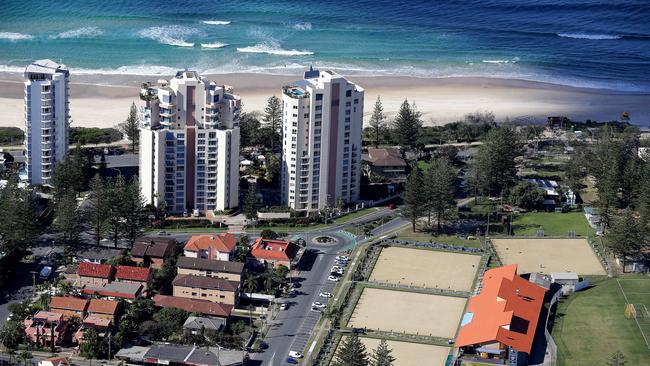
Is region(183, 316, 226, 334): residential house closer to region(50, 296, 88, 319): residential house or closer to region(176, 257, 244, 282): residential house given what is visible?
region(176, 257, 244, 282): residential house

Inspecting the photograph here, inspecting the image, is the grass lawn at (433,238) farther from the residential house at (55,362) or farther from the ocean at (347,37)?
the ocean at (347,37)

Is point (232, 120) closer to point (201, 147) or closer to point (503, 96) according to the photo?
point (201, 147)

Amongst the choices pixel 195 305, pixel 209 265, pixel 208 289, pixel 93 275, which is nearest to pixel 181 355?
pixel 195 305

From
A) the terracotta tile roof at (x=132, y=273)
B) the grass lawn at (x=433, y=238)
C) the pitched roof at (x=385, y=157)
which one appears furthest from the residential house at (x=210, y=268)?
the pitched roof at (x=385, y=157)

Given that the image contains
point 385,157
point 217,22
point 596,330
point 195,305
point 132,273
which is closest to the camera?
point 596,330

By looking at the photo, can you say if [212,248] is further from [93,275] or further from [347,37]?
[347,37]
